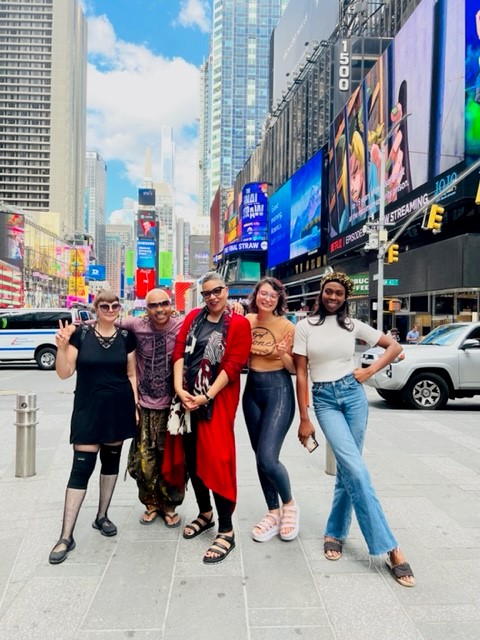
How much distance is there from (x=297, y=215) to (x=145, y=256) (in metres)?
41.0

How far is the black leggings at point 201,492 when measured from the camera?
3.51 meters

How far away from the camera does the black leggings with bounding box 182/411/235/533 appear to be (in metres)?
3.51

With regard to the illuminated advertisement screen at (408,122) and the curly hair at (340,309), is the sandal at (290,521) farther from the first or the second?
the illuminated advertisement screen at (408,122)

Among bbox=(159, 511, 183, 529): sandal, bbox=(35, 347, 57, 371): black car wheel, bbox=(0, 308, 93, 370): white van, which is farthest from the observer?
bbox=(35, 347, 57, 371): black car wheel

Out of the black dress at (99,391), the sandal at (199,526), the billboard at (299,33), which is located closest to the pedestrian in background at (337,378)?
the sandal at (199,526)

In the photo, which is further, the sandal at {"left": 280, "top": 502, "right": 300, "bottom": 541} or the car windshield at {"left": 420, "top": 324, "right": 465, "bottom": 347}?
the car windshield at {"left": 420, "top": 324, "right": 465, "bottom": 347}

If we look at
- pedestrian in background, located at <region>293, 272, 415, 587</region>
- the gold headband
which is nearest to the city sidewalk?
pedestrian in background, located at <region>293, 272, 415, 587</region>

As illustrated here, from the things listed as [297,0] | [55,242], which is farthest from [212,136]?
[297,0]

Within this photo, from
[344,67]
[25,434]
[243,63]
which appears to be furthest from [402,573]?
[243,63]

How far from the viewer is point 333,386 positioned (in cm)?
345

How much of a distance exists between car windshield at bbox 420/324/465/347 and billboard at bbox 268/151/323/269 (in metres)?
33.2

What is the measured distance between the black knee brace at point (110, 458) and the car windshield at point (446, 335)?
26.3 ft

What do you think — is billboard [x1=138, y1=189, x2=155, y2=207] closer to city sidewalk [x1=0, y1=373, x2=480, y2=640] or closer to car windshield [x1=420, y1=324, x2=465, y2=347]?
car windshield [x1=420, y1=324, x2=465, y2=347]

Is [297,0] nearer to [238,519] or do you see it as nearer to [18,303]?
[18,303]
